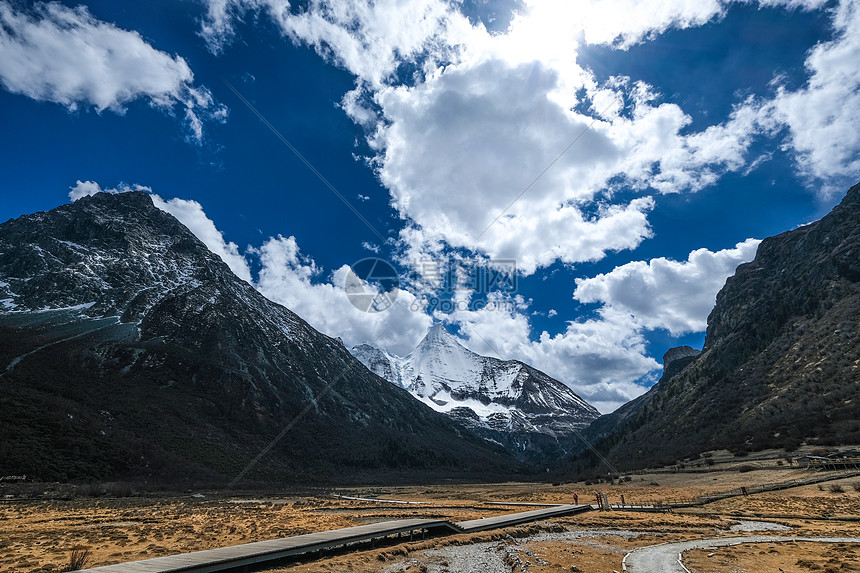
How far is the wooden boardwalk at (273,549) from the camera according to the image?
515 inches

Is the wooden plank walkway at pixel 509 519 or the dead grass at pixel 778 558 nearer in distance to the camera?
the dead grass at pixel 778 558

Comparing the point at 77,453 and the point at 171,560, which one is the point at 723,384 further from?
the point at 77,453

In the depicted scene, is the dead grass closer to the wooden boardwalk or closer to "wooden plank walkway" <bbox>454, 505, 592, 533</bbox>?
"wooden plank walkway" <bbox>454, 505, 592, 533</bbox>

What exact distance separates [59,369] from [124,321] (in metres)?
47.1

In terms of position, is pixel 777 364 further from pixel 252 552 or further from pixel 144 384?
pixel 144 384

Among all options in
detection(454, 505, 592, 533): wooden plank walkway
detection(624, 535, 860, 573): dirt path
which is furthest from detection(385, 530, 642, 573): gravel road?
detection(624, 535, 860, 573): dirt path

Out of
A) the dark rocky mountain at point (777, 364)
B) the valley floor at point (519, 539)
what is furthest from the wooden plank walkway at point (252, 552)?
the dark rocky mountain at point (777, 364)

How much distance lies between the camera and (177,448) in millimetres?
103750

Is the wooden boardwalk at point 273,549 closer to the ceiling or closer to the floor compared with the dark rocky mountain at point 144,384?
closer to the floor

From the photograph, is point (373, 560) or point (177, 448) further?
point (177, 448)

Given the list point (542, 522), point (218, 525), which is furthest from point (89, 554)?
point (542, 522)

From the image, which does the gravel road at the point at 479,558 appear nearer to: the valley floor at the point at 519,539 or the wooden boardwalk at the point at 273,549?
the valley floor at the point at 519,539

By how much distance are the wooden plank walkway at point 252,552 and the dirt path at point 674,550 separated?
1099cm

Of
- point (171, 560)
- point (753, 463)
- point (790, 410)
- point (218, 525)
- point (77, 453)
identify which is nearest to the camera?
point (171, 560)
